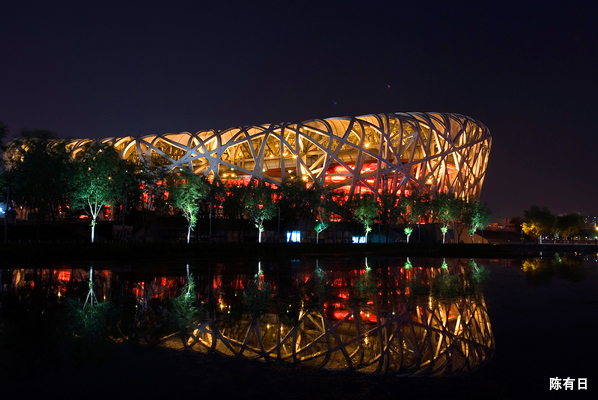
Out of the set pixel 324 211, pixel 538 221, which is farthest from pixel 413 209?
pixel 538 221

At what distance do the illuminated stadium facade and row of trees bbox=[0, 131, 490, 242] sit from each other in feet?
27.8

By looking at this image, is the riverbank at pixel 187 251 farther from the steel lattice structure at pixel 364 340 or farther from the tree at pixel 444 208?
the steel lattice structure at pixel 364 340

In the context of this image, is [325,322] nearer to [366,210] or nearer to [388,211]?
[366,210]

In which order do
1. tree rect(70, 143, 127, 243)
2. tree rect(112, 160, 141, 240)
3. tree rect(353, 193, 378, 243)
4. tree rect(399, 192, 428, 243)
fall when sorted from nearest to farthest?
1. tree rect(70, 143, 127, 243)
2. tree rect(112, 160, 141, 240)
3. tree rect(353, 193, 378, 243)
4. tree rect(399, 192, 428, 243)

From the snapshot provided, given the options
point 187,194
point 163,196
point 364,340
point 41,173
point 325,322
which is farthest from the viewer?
point 163,196

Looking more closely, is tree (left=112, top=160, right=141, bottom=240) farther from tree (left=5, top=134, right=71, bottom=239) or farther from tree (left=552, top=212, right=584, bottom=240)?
tree (left=552, top=212, right=584, bottom=240)

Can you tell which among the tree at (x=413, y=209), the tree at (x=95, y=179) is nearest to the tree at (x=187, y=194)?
the tree at (x=95, y=179)

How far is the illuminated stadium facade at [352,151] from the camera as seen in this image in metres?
69.6

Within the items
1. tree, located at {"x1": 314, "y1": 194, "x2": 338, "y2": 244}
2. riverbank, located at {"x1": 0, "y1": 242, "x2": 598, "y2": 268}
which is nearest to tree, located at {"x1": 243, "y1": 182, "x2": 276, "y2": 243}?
tree, located at {"x1": 314, "y1": 194, "x2": 338, "y2": 244}

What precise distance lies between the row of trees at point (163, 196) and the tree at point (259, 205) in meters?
0.09

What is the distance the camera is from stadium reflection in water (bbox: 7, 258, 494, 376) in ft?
21.9

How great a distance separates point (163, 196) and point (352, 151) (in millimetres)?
42818

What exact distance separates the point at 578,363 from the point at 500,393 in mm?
1917

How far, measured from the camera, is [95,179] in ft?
105
